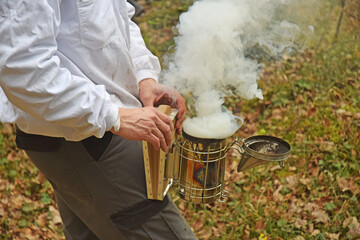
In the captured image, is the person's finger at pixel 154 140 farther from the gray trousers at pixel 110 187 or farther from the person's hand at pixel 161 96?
the person's hand at pixel 161 96

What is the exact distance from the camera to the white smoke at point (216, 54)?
2516 mm

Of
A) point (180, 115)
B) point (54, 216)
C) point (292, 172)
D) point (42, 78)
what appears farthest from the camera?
point (292, 172)

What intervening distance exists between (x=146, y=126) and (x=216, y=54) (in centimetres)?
78

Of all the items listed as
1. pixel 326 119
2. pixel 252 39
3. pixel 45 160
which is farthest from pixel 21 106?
pixel 326 119

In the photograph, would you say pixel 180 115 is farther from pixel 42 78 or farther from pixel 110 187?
pixel 42 78

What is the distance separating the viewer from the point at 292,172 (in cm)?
451

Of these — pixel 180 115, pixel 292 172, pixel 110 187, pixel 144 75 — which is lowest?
pixel 292 172

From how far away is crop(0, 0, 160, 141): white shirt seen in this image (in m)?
1.67

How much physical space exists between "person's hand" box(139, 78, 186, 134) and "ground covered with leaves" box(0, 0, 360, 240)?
2.96 ft

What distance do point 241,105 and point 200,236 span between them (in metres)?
2.35

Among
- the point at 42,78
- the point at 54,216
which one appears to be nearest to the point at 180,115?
the point at 42,78

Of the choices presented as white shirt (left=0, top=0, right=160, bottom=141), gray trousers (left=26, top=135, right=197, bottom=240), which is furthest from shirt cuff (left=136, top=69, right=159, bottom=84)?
gray trousers (left=26, top=135, right=197, bottom=240)

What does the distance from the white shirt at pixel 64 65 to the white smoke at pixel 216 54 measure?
490mm

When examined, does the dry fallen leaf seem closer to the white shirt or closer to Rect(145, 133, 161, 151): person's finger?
the white shirt
